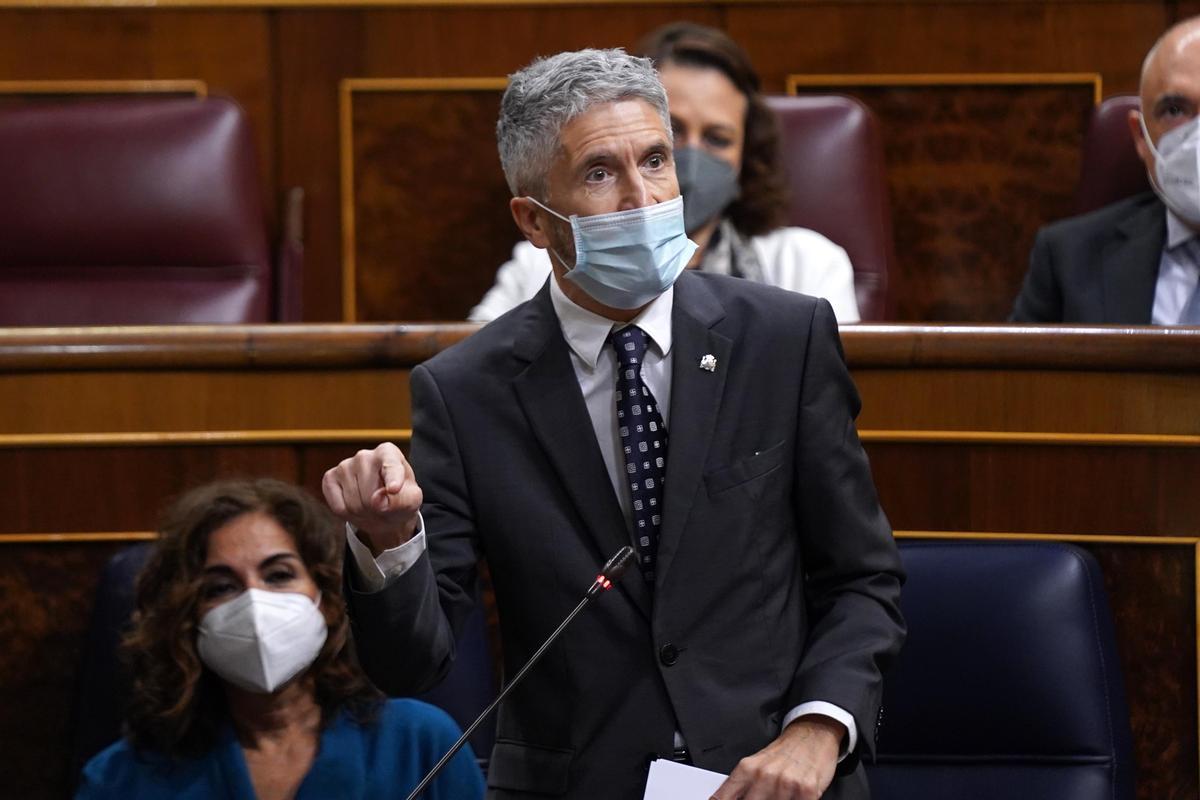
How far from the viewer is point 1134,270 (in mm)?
1362

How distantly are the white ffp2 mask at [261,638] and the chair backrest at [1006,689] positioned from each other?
0.38 m

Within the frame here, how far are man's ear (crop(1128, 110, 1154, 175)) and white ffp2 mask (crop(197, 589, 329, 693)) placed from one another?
32.7 inches

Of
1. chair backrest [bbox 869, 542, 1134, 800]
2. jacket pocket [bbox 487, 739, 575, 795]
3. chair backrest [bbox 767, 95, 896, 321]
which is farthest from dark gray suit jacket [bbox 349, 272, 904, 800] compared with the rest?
chair backrest [bbox 767, 95, 896, 321]

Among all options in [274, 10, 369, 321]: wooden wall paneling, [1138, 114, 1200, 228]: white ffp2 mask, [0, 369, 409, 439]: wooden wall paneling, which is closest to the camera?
[0, 369, 409, 439]: wooden wall paneling

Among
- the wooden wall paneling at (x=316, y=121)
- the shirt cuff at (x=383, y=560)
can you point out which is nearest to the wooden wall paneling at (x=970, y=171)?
the wooden wall paneling at (x=316, y=121)

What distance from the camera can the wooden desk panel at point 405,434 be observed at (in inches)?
40.3

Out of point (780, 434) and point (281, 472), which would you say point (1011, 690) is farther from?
point (281, 472)

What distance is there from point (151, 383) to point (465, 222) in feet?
2.00

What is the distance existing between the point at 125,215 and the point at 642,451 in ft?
3.14

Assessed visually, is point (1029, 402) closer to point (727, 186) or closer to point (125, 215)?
point (727, 186)

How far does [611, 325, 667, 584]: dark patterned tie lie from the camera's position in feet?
2.46

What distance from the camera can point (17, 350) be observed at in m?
1.09

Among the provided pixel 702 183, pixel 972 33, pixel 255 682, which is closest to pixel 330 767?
pixel 255 682

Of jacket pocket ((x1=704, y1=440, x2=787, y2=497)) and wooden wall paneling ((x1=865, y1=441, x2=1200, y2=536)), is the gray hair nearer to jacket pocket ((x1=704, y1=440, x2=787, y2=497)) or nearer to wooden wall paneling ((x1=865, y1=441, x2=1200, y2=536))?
jacket pocket ((x1=704, y1=440, x2=787, y2=497))
